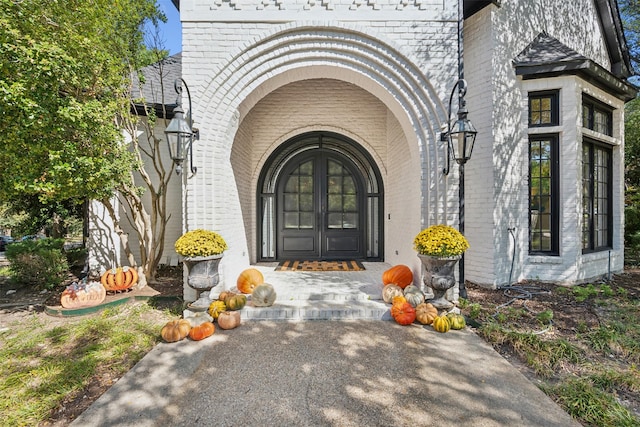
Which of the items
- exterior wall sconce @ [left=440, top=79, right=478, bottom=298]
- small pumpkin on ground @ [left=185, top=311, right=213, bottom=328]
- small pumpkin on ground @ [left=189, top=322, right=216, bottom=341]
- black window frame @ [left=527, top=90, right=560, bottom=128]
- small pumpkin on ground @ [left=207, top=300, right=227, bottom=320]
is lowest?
small pumpkin on ground @ [left=189, top=322, right=216, bottom=341]

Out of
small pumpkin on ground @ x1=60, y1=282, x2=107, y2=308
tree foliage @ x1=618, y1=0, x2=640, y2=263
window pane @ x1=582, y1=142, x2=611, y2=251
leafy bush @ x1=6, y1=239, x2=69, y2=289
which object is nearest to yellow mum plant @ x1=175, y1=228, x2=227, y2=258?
small pumpkin on ground @ x1=60, y1=282, x2=107, y2=308

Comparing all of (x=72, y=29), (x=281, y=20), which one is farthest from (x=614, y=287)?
(x=72, y=29)

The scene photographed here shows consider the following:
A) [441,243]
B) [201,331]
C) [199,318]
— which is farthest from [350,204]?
[201,331]

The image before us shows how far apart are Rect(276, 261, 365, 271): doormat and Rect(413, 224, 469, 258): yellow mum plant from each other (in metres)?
2.08

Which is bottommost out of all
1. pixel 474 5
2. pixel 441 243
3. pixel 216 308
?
pixel 216 308

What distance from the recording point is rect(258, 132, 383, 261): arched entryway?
6.01 meters

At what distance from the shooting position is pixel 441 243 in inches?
126

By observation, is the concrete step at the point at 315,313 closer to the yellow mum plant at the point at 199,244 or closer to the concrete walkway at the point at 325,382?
the concrete walkway at the point at 325,382

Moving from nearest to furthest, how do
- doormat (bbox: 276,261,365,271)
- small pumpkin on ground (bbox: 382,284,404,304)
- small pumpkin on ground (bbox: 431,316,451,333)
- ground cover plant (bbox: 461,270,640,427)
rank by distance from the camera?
ground cover plant (bbox: 461,270,640,427) → small pumpkin on ground (bbox: 431,316,451,333) → small pumpkin on ground (bbox: 382,284,404,304) → doormat (bbox: 276,261,365,271)

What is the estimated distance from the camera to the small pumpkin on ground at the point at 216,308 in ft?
11.0

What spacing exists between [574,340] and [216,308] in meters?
4.01

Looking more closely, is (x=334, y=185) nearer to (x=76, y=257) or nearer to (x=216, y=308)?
(x=216, y=308)

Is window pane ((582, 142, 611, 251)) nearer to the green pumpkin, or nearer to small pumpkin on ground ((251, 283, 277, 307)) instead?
the green pumpkin

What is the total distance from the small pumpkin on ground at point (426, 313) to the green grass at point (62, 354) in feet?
9.94
